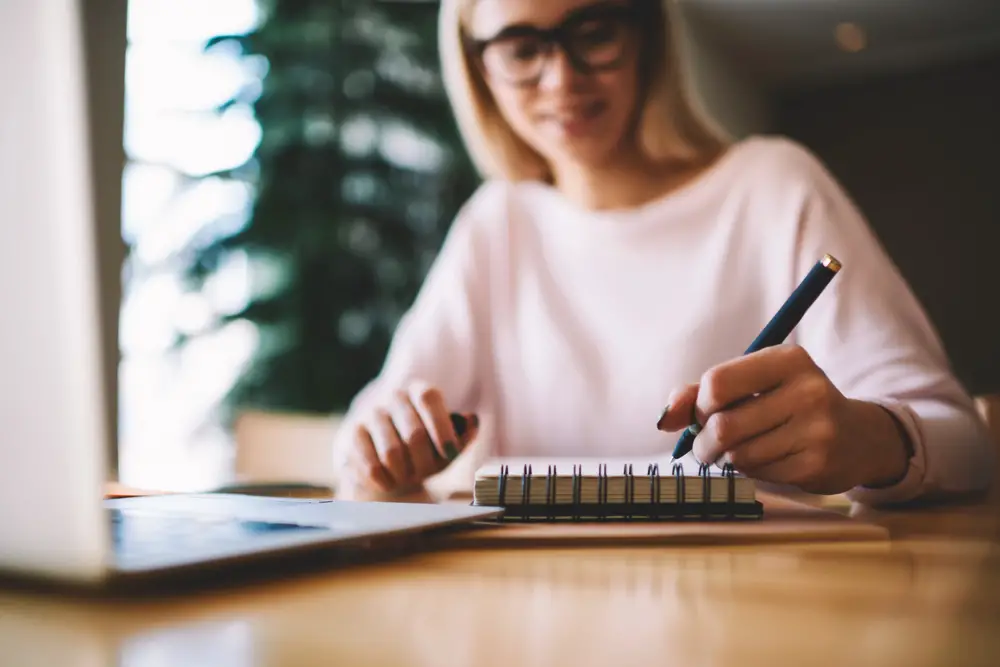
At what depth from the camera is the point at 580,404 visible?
42.1 inches

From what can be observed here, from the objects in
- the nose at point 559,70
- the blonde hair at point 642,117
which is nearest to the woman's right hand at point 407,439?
the nose at point 559,70

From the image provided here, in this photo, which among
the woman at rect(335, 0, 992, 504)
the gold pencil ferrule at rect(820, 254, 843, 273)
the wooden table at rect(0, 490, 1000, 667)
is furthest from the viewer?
the woman at rect(335, 0, 992, 504)

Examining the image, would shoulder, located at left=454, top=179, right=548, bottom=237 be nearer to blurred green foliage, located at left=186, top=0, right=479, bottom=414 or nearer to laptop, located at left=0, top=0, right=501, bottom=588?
blurred green foliage, located at left=186, top=0, right=479, bottom=414

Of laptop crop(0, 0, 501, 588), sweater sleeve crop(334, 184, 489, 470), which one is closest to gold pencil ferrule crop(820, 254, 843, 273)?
laptop crop(0, 0, 501, 588)

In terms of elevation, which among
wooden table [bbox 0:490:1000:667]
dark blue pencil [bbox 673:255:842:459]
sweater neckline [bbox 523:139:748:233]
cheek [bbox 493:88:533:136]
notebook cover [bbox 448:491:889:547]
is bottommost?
notebook cover [bbox 448:491:889:547]

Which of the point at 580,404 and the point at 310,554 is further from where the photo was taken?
the point at 580,404

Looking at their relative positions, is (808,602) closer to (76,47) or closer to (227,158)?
(76,47)

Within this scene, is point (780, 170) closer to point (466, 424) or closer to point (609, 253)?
point (609, 253)

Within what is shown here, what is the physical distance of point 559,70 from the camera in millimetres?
1027

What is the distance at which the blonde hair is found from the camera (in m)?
1.12

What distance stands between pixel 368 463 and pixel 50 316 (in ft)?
1.51

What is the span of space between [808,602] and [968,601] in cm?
6

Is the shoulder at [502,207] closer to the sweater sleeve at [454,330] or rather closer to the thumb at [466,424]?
the sweater sleeve at [454,330]

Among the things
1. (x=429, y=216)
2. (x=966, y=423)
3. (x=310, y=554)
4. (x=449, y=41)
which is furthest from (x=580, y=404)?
(x=429, y=216)
